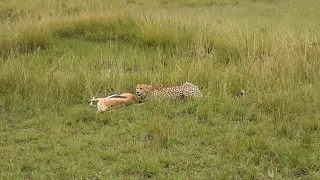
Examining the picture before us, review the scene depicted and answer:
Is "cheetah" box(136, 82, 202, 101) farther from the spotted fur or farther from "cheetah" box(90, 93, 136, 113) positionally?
"cheetah" box(90, 93, 136, 113)

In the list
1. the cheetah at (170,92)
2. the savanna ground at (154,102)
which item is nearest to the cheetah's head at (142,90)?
the cheetah at (170,92)

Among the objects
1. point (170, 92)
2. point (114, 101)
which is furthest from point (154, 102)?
point (114, 101)

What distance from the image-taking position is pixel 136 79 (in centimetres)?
604

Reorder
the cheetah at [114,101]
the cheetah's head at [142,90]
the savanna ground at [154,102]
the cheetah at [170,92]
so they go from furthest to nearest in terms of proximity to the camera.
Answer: the cheetah's head at [142,90], the cheetah at [170,92], the cheetah at [114,101], the savanna ground at [154,102]

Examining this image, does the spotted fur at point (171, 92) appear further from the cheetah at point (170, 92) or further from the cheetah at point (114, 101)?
the cheetah at point (114, 101)

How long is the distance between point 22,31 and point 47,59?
0.98 meters

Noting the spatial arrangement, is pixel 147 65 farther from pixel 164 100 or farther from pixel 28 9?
pixel 28 9

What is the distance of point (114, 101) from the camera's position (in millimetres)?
5031

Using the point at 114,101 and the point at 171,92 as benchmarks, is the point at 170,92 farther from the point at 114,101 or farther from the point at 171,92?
the point at 114,101

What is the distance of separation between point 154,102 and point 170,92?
0.27 meters

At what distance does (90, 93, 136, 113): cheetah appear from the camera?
195 inches

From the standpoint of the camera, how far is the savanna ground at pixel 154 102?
12.1 ft

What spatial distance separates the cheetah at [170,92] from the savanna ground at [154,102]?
11 cm

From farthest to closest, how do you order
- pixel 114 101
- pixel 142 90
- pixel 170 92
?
1. pixel 142 90
2. pixel 170 92
3. pixel 114 101
